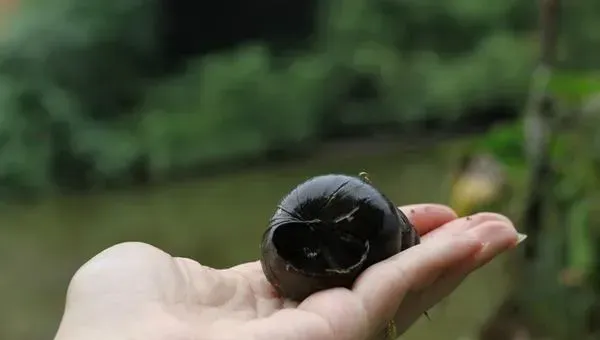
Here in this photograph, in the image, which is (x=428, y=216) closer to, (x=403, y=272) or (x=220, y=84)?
(x=403, y=272)

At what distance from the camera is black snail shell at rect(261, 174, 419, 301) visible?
76 centimetres

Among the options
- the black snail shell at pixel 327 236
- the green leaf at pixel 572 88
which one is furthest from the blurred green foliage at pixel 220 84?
the black snail shell at pixel 327 236

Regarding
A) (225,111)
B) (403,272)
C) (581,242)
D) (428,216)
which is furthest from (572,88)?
(225,111)

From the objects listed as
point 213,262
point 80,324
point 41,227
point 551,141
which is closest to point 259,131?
point 213,262

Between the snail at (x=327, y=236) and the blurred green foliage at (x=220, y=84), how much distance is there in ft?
3.61

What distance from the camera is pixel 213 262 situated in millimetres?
1635

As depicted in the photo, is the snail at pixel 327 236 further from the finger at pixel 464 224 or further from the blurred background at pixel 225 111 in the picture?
the blurred background at pixel 225 111

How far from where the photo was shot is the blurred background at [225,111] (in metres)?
1.76

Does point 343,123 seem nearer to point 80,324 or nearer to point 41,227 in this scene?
point 41,227

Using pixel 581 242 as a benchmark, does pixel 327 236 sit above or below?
above

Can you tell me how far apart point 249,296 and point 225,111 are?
1.07 m

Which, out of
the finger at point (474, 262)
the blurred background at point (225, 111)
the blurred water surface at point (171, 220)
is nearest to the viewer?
the finger at point (474, 262)

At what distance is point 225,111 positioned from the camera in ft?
6.15

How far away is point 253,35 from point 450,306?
773 mm
